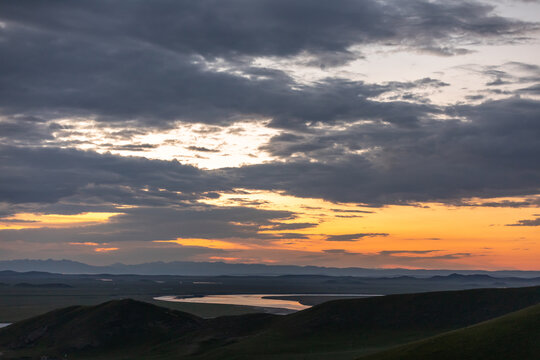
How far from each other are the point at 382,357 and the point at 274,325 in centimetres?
5890

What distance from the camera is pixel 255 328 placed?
119m

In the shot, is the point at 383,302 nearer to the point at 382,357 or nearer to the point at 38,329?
the point at 382,357

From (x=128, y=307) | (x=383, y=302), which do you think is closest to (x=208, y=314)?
(x=128, y=307)

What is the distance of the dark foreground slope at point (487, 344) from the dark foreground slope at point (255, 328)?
32156 millimetres

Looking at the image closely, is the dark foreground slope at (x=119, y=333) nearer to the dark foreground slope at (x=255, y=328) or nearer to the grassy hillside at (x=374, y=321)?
the dark foreground slope at (x=255, y=328)

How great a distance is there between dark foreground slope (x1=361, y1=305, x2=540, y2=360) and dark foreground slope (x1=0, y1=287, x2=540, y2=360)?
3216 centimetres

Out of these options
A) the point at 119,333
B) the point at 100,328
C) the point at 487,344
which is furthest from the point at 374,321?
the point at 100,328

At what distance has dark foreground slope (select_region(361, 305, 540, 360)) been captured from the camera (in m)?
56.5

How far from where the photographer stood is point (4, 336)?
128375 millimetres

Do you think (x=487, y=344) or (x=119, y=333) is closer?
(x=487, y=344)

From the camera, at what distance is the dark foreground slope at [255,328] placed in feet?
338

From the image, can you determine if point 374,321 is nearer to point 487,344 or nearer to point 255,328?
point 255,328

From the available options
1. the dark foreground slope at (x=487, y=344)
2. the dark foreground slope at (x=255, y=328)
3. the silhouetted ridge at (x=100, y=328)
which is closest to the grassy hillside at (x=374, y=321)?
the dark foreground slope at (x=255, y=328)

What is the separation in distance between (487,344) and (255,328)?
218 feet
